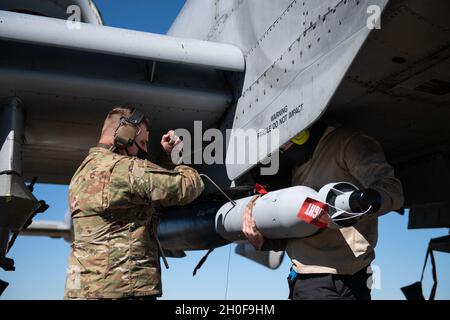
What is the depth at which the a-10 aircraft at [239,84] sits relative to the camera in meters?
3.19

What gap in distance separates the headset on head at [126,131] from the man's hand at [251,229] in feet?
3.77

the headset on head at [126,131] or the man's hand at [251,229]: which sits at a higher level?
the headset on head at [126,131]

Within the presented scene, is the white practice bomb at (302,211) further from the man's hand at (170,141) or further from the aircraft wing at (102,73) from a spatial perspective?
the aircraft wing at (102,73)

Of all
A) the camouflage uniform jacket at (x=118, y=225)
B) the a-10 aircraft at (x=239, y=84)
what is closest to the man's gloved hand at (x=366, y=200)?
the a-10 aircraft at (x=239, y=84)

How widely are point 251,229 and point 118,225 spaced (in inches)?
46.1

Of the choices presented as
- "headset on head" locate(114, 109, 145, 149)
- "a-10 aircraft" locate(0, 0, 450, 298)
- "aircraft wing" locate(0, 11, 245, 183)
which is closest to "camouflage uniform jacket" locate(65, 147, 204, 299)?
"headset on head" locate(114, 109, 145, 149)

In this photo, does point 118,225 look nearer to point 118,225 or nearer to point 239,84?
point 118,225

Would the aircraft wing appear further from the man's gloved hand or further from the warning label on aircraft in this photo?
the man's gloved hand

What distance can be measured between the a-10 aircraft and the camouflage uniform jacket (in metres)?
0.77

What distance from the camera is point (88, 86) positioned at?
446cm

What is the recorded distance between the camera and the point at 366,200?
289 cm

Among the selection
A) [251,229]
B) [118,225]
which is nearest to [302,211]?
[251,229]

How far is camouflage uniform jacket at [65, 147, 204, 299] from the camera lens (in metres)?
2.93
